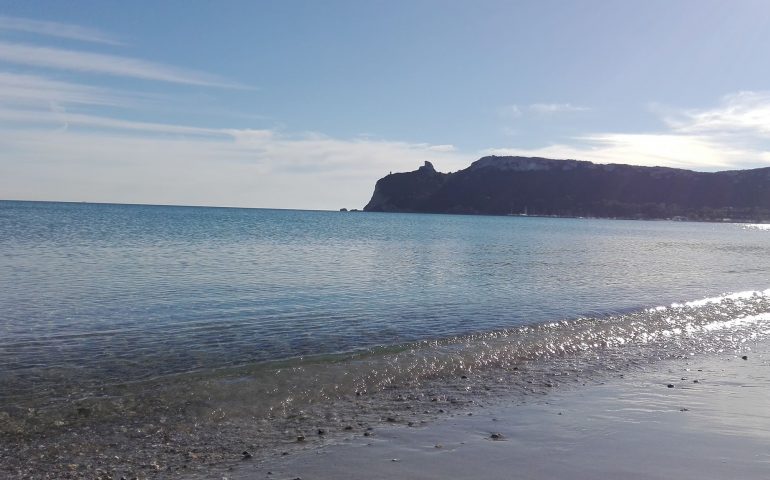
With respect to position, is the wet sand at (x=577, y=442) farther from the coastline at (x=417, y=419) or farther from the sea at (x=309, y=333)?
the sea at (x=309, y=333)

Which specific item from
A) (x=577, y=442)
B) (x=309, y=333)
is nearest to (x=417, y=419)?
(x=577, y=442)

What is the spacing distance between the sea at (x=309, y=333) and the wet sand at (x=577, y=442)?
4.43ft

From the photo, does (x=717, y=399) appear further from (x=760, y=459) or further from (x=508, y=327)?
(x=508, y=327)

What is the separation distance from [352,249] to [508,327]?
107ft

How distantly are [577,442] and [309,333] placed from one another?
30.7 feet

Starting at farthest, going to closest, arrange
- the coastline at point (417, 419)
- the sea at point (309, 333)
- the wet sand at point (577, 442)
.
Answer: the sea at point (309, 333) < the coastline at point (417, 419) < the wet sand at point (577, 442)

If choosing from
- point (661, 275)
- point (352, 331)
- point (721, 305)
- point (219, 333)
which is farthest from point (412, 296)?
point (661, 275)

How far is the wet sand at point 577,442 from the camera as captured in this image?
7801mm

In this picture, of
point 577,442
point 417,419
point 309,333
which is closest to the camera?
point 577,442

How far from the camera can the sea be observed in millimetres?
11156

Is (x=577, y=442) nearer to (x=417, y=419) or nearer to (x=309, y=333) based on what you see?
(x=417, y=419)

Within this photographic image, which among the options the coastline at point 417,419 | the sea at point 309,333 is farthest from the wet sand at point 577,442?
the sea at point 309,333

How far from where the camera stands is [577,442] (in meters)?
8.97

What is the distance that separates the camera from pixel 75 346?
14.6 meters
